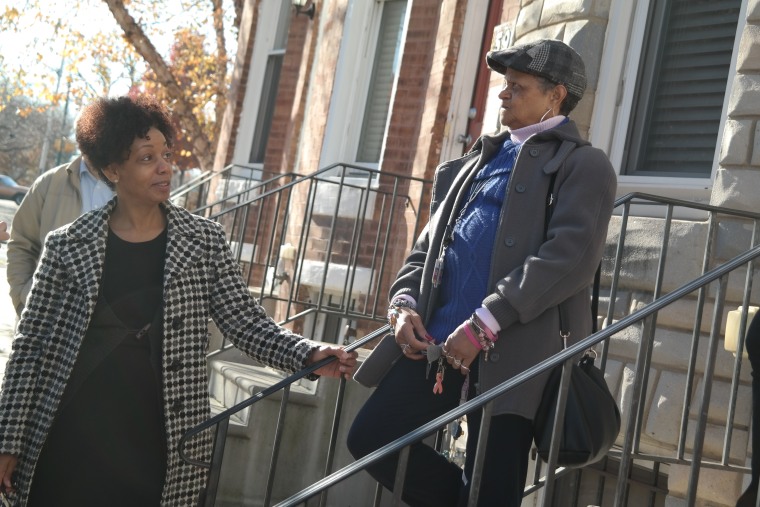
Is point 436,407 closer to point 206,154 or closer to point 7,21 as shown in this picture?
point 206,154

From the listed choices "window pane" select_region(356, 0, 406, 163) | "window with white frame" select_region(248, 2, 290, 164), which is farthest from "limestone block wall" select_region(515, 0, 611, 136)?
"window with white frame" select_region(248, 2, 290, 164)

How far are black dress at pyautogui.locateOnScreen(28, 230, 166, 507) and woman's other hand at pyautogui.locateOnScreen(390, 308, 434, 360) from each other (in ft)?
2.49

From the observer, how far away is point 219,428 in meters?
3.69

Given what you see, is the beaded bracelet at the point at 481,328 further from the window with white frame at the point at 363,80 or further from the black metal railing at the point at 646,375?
the window with white frame at the point at 363,80

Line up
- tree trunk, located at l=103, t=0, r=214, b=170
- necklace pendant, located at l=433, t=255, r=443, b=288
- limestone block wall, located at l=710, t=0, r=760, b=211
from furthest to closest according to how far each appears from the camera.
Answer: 1. tree trunk, located at l=103, t=0, r=214, b=170
2. limestone block wall, located at l=710, t=0, r=760, b=211
3. necklace pendant, located at l=433, t=255, r=443, b=288

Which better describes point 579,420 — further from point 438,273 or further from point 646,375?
point 646,375

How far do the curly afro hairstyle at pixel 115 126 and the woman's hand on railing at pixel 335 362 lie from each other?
896 millimetres

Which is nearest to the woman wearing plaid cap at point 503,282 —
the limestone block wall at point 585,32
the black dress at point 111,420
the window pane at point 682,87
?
the black dress at point 111,420

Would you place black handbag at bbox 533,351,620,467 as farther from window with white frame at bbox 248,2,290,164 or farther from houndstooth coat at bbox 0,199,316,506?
window with white frame at bbox 248,2,290,164

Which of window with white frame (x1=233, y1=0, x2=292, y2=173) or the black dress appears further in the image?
window with white frame (x1=233, y1=0, x2=292, y2=173)

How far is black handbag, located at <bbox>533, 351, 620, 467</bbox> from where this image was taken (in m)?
3.12

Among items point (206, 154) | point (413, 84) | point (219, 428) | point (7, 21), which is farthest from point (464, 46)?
point (7, 21)

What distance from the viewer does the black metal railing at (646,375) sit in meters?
3.09

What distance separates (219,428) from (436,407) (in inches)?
32.4
